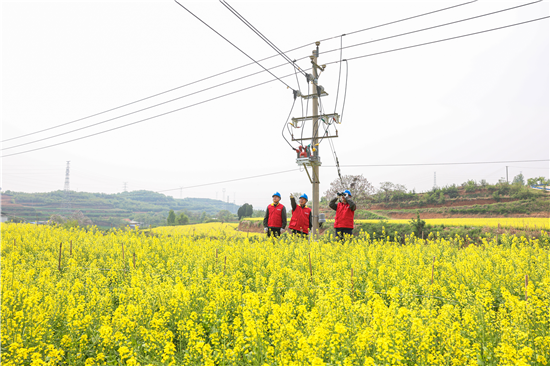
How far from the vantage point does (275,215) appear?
9953 millimetres

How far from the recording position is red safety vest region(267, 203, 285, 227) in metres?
9.91

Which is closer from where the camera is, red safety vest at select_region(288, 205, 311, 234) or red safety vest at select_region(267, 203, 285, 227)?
red safety vest at select_region(267, 203, 285, 227)

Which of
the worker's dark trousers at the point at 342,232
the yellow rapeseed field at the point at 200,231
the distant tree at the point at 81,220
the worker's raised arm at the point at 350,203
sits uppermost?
the worker's raised arm at the point at 350,203

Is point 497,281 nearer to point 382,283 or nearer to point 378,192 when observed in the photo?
point 382,283

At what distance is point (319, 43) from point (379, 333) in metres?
11.1

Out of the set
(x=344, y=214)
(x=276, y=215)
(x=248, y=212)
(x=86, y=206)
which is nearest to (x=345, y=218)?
(x=344, y=214)

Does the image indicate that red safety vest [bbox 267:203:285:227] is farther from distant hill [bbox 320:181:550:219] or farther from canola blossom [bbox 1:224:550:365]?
distant hill [bbox 320:181:550:219]

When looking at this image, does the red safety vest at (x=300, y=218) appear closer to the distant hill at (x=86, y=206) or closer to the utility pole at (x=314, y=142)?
the utility pole at (x=314, y=142)

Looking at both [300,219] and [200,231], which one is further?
[200,231]

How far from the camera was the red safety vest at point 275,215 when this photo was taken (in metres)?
9.91

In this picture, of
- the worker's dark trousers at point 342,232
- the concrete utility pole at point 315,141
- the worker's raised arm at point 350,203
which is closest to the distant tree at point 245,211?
the concrete utility pole at point 315,141

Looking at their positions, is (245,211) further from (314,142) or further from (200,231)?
(314,142)

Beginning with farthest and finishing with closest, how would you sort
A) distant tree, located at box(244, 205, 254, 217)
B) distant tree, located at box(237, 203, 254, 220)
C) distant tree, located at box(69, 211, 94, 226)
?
distant tree, located at box(244, 205, 254, 217) → distant tree, located at box(237, 203, 254, 220) → distant tree, located at box(69, 211, 94, 226)

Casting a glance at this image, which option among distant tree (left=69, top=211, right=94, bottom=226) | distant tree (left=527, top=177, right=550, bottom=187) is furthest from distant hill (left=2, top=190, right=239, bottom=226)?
distant tree (left=527, top=177, right=550, bottom=187)
